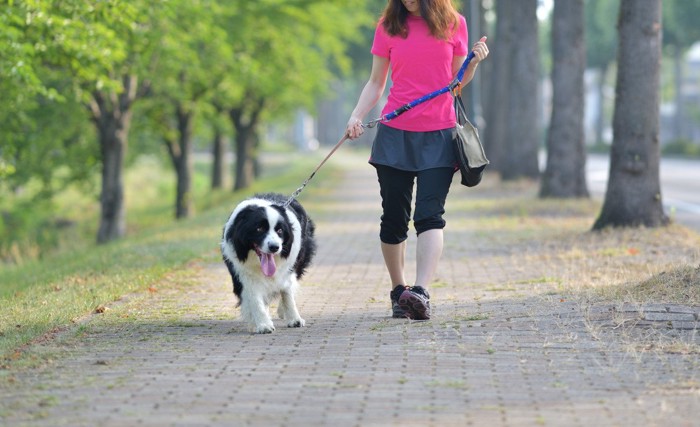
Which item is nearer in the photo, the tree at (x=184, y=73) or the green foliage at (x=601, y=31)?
the tree at (x=184, y=73)

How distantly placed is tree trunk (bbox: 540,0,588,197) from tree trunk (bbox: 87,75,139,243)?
8513 millimetres

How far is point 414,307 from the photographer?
7.84m

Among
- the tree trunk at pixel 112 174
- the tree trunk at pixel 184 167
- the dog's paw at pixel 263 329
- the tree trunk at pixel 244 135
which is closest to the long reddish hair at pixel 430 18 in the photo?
the dog's paw at pixel 263 329

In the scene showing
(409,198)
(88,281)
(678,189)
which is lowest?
(678,189)

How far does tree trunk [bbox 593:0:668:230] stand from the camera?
14445 mm

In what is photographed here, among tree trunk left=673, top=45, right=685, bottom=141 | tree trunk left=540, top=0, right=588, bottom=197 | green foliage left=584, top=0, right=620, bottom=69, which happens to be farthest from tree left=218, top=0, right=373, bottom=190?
green foliage left=584, top=0, right=620, bottom=69

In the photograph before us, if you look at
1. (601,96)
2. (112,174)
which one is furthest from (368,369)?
(601,96)

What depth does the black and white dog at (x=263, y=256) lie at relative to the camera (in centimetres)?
761

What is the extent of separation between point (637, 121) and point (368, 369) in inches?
365

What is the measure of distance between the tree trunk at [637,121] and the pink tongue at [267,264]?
7.91m

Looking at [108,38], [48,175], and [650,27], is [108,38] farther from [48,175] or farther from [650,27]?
[48,175]

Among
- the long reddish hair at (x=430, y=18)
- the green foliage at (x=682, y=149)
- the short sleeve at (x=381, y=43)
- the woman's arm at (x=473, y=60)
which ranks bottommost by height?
the green foliage at (x=682, y=149)

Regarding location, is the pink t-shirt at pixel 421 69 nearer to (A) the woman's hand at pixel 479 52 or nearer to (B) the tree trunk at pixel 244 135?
(A) the woman's hand at pixel 479 52

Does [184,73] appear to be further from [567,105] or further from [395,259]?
[395,259]
